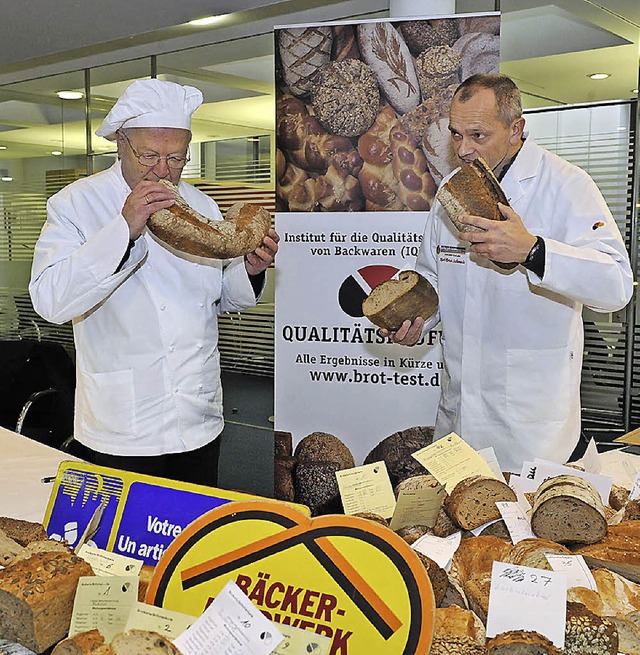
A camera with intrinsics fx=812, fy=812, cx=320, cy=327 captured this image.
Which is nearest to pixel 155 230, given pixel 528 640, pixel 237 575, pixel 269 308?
pixel 237 575

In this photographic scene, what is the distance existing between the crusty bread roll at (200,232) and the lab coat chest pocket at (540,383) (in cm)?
82

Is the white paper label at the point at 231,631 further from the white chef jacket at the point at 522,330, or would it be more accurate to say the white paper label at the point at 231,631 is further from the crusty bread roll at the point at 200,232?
the white chef jacket at the point at 522,330

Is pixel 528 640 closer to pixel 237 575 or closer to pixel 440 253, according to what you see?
pixel 237 575

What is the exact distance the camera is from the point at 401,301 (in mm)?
2223

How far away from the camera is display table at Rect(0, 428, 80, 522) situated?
191 cm

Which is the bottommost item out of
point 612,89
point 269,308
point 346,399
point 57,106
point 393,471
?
point 393,471

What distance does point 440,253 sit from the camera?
2.41 meters

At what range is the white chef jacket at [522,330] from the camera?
2.21 m

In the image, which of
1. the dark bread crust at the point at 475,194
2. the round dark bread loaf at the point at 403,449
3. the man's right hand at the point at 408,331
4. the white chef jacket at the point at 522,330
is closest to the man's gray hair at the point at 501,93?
the white chef jacket at the point at 522,330

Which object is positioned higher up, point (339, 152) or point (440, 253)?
point (339, 152)

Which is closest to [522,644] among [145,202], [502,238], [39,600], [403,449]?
[39,600]

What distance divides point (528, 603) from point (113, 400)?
1471 millimetres

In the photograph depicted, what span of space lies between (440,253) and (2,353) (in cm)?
292

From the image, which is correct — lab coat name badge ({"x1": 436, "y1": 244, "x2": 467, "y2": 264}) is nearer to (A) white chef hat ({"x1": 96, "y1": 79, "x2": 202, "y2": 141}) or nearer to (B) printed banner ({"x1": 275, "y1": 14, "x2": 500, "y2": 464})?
(B) printed banner ({"x1": 275, "y1": 14, "x2": 500, "y2": 464})
